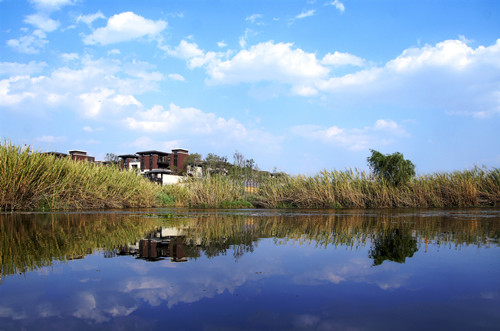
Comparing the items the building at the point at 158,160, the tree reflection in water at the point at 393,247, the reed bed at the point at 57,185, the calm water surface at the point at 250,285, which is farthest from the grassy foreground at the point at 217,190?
the building at the point at 158,160

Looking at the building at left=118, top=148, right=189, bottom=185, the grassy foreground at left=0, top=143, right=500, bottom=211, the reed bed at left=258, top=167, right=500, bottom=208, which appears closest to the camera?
the grassy foreground at left=0, top=143, right=500, bottom=211

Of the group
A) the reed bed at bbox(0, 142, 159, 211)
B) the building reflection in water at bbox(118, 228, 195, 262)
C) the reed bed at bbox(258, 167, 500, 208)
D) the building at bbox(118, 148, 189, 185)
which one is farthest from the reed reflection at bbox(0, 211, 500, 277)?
the building at bbox(118, 148, 189, 185)

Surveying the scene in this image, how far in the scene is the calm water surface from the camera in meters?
1.91

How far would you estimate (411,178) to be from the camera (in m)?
18.1

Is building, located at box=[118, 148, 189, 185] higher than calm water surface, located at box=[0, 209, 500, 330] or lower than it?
higher

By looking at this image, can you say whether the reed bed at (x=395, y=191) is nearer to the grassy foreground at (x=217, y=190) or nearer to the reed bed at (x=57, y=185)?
the grassy foreground at (x=217, y=190)

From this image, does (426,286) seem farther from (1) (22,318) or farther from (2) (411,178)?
(2) (411,178)

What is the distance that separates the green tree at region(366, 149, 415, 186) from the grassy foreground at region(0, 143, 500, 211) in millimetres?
388

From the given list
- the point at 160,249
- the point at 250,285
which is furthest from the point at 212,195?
the point at 250,285

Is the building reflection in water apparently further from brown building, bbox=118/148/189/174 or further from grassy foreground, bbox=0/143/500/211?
brown building, bbox=118/148/189/174

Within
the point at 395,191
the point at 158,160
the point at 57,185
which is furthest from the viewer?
the point at 158,160

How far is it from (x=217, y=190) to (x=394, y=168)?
925cm

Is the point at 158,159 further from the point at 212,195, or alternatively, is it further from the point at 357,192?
the point at 357,192

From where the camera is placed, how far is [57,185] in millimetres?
12344
